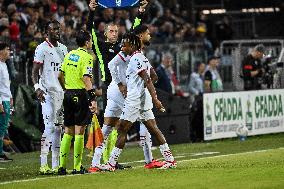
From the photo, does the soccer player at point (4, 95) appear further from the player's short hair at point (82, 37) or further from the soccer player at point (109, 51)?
the player's short hair at point (82, 37)

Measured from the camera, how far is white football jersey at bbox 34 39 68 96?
17.5 m

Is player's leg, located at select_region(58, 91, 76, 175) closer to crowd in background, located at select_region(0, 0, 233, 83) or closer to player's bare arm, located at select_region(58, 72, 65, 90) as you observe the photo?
player's bare arm, located at select_region(58, 72, 65, 90)

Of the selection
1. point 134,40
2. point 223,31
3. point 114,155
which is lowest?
point 114,155

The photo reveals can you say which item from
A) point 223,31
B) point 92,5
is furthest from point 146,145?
point 223,31

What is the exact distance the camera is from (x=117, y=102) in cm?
1719

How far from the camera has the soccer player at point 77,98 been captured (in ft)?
53.7

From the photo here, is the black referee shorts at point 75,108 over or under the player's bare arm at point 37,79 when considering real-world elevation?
under

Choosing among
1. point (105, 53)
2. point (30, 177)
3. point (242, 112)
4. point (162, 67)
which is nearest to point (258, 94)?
point (242, 112)

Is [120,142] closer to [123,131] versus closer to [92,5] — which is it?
[123,131]

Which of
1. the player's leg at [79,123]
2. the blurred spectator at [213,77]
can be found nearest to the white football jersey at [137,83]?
the player's leg at [79,123]

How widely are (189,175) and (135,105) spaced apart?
1909 millimetres

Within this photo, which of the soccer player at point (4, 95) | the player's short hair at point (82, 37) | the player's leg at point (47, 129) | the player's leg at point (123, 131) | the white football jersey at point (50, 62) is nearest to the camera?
the player's leg at point (123, 131)

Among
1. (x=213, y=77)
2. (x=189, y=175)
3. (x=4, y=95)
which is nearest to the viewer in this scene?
(x=189, y=175)

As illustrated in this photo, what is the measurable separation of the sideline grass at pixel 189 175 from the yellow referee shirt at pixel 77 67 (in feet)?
5.40
